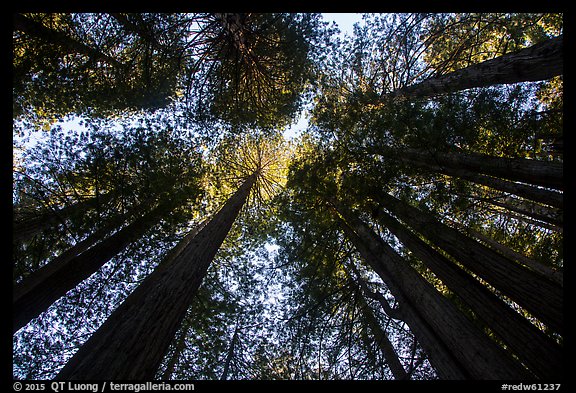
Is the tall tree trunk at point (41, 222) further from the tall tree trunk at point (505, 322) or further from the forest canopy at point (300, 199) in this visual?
the tall tree trunk at point (505, 322)

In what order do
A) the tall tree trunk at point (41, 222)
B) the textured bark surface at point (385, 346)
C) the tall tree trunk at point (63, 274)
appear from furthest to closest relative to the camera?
the textured bark surface at point (385, 346), the tall tree trunk at point (41, 222), the tall tree trunk at point (63, 274)

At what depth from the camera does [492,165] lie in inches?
177

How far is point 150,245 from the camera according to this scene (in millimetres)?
6375

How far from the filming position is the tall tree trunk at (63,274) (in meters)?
4.46

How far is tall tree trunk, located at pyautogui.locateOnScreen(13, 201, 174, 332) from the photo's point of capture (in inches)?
176

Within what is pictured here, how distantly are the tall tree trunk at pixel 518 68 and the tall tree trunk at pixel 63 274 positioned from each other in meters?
7.71

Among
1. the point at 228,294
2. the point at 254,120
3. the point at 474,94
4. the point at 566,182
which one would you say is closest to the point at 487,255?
the point at 566,182

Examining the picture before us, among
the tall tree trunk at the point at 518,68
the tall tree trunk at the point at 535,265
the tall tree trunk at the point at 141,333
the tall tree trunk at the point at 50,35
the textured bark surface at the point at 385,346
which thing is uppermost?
the tall tree trunk at the point at 50,35

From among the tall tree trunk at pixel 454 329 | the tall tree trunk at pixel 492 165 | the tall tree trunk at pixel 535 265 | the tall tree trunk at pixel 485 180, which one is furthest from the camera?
the tall tree trunk at pixel 535 265

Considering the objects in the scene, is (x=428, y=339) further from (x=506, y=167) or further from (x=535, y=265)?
(x=535, y=265)

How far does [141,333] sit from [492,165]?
19.0ft

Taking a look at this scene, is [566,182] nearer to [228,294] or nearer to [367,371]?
[367,371]

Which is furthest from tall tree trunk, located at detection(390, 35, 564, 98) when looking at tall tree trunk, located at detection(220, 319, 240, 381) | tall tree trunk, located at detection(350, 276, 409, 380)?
tall tree trunk, located at detection(220, 319, 240, 381)

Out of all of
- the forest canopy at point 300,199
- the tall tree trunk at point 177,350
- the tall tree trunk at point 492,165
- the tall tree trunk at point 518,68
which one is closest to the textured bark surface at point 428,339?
the forest canopy at point 300,199
